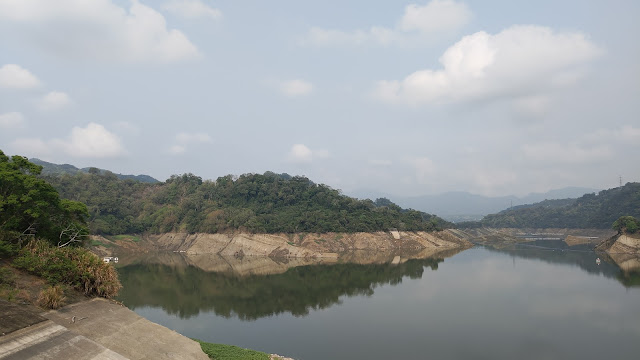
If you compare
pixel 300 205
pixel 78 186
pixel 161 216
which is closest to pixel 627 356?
pixel 300 205

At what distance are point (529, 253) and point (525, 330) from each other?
61.5 m

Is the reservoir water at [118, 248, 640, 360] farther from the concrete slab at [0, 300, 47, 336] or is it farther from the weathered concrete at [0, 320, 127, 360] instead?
the concrete slab at [0, 300, 47, 336]

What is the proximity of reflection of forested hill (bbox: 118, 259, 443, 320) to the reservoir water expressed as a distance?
13 centimetres

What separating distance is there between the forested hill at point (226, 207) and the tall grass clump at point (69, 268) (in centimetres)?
5904

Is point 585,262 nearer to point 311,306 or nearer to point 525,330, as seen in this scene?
point 525,330

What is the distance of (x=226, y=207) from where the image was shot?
87625 mm

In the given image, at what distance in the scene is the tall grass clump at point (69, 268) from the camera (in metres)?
16.2

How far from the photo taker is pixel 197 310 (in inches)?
1304

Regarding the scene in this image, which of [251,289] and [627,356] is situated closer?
[627,356]

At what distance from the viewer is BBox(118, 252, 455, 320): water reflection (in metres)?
35.0

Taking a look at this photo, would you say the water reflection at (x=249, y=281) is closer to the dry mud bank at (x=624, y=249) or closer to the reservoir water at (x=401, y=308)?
the reservoir water at (x=401, y=308)

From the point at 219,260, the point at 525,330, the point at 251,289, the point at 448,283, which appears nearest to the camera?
the point at 525,330

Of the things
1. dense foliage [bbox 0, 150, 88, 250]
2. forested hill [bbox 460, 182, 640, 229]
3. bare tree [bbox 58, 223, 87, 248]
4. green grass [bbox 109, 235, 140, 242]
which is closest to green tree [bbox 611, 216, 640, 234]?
forested hill [bbox 460, 182, 640, 229]

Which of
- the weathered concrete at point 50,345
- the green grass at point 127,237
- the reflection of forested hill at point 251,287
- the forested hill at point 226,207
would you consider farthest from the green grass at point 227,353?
the green grass at point 127,237
